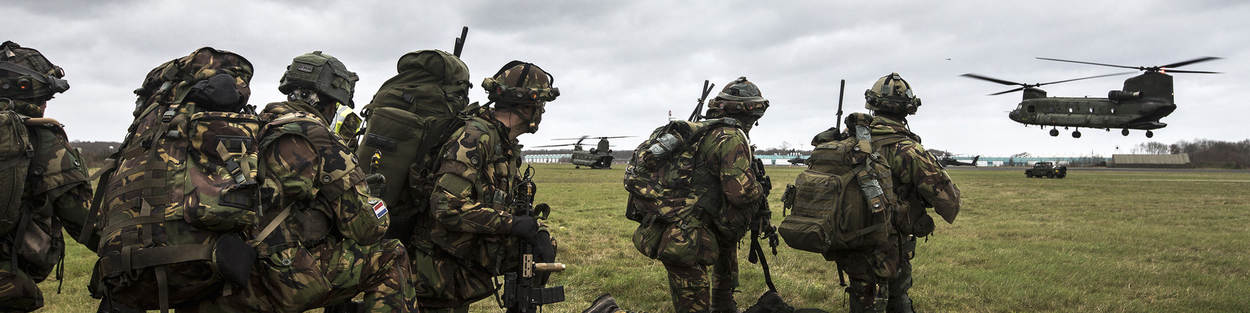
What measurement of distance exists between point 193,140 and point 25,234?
2.88 m

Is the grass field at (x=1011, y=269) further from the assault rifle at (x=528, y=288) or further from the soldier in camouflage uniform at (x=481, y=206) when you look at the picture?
the assault rifle at (x=528, y=288)

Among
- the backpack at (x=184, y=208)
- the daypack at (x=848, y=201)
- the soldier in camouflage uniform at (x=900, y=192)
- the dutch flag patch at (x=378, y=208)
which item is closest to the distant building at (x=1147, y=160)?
the soldier in camouflage uniform at (x=900, y=192)

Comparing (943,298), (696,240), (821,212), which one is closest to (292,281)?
(696,240)

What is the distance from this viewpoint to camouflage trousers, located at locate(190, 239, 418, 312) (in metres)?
3.26

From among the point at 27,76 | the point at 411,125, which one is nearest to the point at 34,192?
the point at 27,76

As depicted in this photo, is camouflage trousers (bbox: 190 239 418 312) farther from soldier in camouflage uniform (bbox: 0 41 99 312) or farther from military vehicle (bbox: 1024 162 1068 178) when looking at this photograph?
military vehicle (bbox: 1024 162 1068 178)

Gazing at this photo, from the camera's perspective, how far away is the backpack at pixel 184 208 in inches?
116

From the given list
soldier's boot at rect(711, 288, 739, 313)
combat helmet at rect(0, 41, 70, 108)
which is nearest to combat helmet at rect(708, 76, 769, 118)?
soldier's boot at rect(711, 288, 739, 313)

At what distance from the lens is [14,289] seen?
15.2 ft

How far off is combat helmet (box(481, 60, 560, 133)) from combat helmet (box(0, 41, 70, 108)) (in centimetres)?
349

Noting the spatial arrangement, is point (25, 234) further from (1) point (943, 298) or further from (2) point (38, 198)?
(1) point (943, 298)

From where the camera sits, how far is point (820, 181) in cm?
612

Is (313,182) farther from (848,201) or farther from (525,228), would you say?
(848,201)

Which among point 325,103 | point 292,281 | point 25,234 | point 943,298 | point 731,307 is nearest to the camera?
point 292,281
